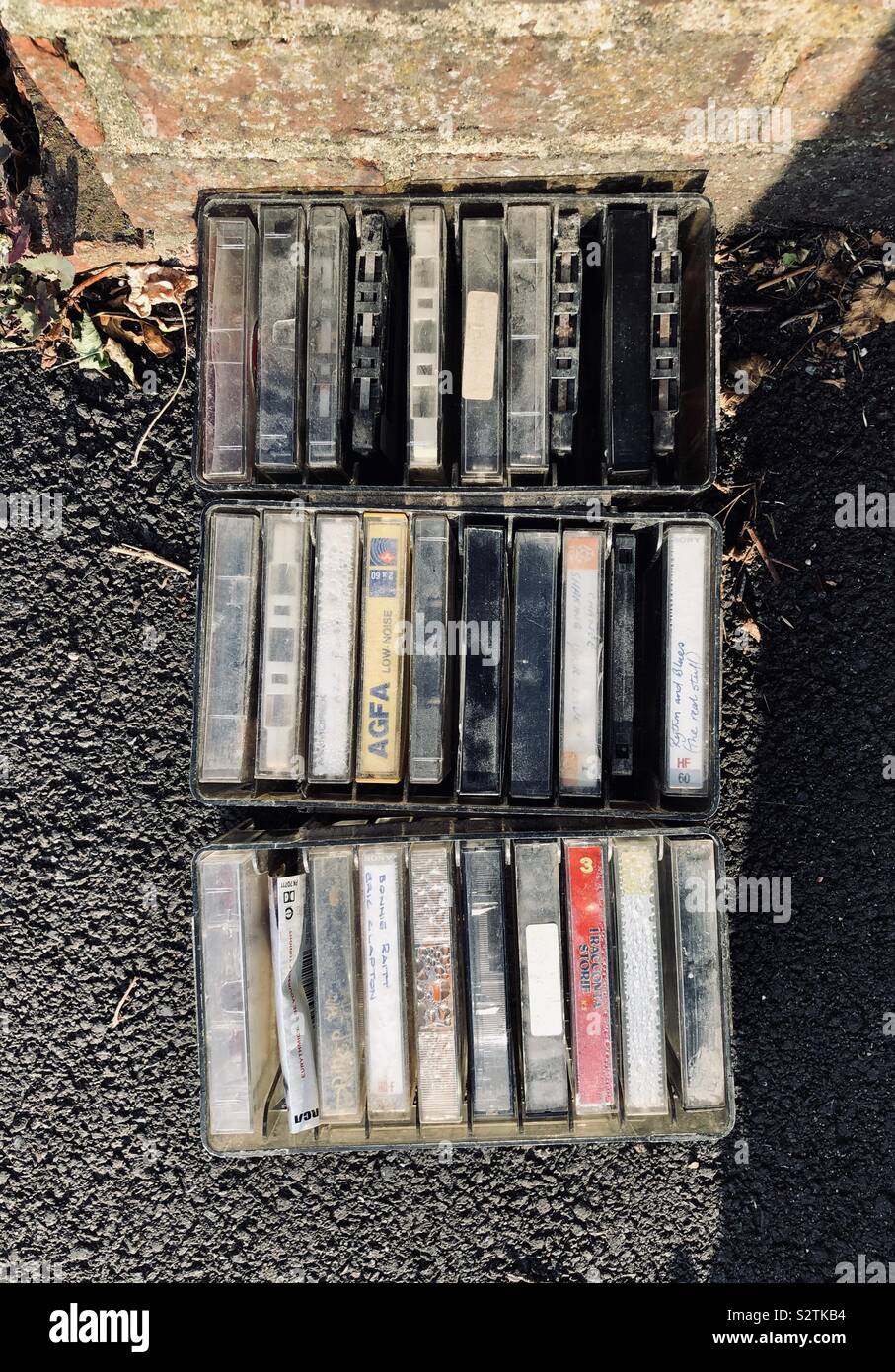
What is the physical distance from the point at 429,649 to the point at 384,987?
1.16 metres

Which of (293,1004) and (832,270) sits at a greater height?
(832,270)

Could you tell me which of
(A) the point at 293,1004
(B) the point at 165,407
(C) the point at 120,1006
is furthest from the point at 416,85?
(C) the point at 120,1006

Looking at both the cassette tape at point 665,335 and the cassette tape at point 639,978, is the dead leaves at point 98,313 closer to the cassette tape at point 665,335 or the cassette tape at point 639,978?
the cassette tape at point 665,335

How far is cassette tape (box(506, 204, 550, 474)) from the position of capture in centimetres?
286

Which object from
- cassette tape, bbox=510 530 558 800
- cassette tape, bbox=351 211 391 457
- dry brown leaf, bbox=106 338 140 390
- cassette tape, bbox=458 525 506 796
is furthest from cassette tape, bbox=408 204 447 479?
dry brown leaf, bbox=106 338 140 390

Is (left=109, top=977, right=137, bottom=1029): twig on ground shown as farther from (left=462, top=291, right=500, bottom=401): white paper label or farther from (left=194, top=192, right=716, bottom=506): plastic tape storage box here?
(left=462, top=291, right=500, bottom=401): white paper label

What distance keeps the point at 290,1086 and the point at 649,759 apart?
166 centimetres

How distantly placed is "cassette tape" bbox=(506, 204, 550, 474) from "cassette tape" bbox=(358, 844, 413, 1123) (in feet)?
4.83

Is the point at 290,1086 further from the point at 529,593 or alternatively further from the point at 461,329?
the point at 461,329

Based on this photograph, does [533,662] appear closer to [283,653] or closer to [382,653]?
[382,653]

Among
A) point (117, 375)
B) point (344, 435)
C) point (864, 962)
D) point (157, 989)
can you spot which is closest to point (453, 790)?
point (344, 435)

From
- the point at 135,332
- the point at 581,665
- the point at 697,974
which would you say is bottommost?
the point at 697,974

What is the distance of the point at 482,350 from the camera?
284 cm

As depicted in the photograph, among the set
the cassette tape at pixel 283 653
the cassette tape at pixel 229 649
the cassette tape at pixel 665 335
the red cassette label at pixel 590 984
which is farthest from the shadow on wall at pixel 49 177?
the red cassette label at pixel 590 984
